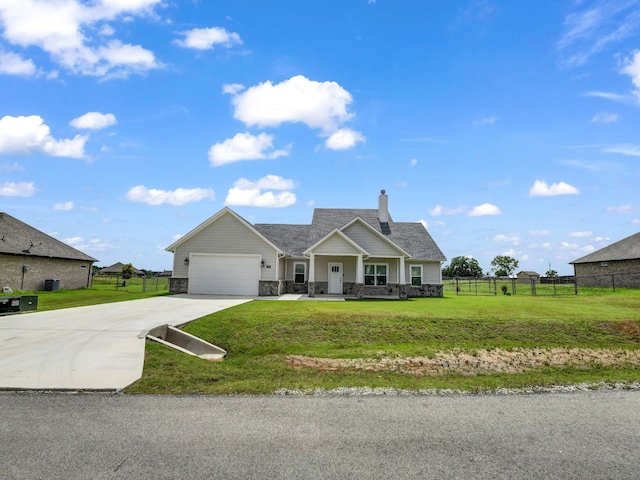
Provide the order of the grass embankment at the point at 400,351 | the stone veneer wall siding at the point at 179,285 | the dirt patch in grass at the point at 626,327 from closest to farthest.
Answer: the grass embankment at the point at 400,351 → the dirt patch in grass at the point at 626,327 → the stone veneer wall siding at the point at 179,285

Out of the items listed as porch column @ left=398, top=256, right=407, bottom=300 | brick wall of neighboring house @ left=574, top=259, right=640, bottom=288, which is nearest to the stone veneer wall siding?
porch column @ left=398, top=256, right=407, bottom=300

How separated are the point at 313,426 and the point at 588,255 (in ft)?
157

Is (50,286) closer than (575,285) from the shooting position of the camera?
Yes

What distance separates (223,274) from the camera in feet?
83.8

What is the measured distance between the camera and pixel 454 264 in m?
89.4

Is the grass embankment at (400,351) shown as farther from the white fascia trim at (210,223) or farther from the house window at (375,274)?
the house window at (375,274)

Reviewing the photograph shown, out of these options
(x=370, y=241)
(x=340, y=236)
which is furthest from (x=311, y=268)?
(x=370, y=241)

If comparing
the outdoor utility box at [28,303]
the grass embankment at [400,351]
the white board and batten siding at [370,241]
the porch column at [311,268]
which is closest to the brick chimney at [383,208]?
the white board and batten siding at [370,241]

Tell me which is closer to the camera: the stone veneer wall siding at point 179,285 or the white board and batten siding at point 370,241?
the stone veneer wall siding at point 179,285

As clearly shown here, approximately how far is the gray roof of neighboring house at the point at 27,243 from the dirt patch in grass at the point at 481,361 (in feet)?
88.6

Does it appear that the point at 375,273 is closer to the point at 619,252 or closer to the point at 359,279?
the point at 359,279

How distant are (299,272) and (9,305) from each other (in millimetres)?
17578

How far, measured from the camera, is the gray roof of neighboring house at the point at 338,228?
2961 centimetres

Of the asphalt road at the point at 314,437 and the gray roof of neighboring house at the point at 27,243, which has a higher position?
the gray roof of neighboring house at the point at 27,243
